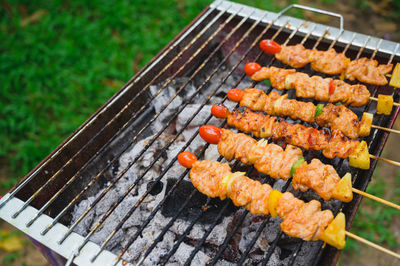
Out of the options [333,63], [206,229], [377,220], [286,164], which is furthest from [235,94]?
[377,220]

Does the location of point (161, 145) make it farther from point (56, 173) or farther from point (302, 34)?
point (302, 34)

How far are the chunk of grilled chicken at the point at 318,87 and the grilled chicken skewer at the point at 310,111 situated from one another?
14 centimetres

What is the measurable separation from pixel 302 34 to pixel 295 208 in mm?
2040

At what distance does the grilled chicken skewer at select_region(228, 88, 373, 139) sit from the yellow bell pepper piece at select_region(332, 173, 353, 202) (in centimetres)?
56

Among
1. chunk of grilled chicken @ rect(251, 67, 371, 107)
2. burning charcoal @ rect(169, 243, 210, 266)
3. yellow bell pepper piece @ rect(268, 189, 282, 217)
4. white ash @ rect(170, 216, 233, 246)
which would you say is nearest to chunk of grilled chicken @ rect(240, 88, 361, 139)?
chunk of grilled chicken @ rect(251, 67, 371, 107)

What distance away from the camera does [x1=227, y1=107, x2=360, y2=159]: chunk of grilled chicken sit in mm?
2750

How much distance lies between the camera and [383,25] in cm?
645

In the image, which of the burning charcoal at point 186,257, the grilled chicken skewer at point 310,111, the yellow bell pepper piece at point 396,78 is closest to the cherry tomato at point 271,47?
the grilled chicken skewer at point 310,111

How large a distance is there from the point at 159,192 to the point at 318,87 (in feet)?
5.81

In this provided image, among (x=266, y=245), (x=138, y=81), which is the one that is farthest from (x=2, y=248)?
(x=266, y=245)

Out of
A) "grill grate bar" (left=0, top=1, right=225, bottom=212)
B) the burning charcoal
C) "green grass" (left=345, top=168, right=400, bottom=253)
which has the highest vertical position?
"grill grate bar" (left=0, top=1, right=225, bottom=212)

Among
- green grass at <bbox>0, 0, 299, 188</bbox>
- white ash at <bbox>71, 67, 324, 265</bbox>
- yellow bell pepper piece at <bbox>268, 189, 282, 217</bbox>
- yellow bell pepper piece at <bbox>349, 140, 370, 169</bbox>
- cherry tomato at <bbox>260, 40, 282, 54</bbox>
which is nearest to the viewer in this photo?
yellow bell pepper piece at <bbox>268, 189, 282, 217</bbox>

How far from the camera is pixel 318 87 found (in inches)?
125

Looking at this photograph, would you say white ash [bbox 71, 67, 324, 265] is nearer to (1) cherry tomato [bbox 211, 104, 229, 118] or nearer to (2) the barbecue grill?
(2) the barbecue grill
